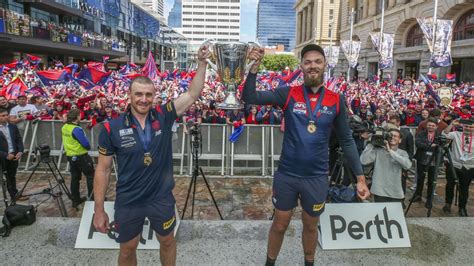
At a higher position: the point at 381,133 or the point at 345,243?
the point at 381,133

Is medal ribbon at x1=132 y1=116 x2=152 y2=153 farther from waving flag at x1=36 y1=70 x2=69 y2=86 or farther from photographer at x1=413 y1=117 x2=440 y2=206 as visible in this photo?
waving flag at x1=36 y1=70 x2=69 y2=86

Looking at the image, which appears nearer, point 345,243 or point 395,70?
point 345,243

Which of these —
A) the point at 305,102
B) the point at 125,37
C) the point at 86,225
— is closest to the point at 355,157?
the point at 305,102

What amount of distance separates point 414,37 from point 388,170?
3658cm

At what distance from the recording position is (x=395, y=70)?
37.5 m

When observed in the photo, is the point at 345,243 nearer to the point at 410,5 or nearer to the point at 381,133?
the point at 381,133

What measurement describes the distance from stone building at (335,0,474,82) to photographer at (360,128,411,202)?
25768 mm

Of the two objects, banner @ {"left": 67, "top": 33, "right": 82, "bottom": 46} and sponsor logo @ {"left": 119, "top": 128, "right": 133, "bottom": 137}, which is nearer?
sponsor logo @ {"left": 119, "top": 128, "right": 133, "bottom": 137}

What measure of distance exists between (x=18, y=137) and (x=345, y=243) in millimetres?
6059

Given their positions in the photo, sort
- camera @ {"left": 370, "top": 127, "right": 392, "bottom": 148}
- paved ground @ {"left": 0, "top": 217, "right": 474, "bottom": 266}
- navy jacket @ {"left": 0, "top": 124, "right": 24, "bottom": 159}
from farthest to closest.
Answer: navy jacket @ {"left": 0, "top": 124, "right": 24, "bottom": 159}, camera @ {"left": 370, "top": 127, "right": 392, "bottom": 148}, paved ground @ {"left": 0, "top": 217, "right": 474, "bottom": 266}

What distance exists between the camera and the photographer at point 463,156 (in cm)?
570

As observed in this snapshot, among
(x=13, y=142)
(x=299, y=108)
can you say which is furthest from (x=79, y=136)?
(x=299, y=108)

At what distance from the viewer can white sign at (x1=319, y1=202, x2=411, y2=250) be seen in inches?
153

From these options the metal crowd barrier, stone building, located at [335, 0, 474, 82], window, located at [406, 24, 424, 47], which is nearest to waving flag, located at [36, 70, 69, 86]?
the metal crowd barrier
